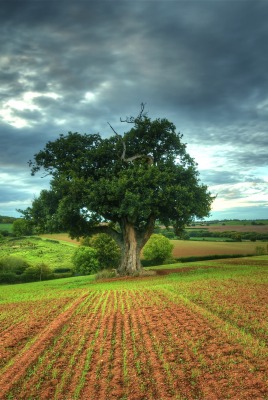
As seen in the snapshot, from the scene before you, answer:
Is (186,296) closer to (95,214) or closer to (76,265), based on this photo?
(95,214)

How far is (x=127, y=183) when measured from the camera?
1168 inches

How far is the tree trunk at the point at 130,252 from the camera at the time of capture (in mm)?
33781

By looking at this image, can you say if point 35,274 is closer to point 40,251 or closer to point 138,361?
point 40,251

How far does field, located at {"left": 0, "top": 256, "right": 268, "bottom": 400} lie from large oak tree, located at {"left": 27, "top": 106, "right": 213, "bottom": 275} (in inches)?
556

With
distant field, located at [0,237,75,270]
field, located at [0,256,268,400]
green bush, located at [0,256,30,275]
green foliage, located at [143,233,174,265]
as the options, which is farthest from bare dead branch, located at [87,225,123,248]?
distant field, located at [0,237,75,270]

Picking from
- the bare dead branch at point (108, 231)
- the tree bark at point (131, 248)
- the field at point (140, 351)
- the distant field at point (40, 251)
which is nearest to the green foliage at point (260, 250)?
the tree bark at point (131, 248)

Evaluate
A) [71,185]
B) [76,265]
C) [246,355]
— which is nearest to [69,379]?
[246,355]

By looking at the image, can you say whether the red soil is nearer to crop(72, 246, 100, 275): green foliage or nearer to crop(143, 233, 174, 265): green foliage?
crop(72, 246, 100, 275): green foliage

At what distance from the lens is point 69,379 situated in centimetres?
805

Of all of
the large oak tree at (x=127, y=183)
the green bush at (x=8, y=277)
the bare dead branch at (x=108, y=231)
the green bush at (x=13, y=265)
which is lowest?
Answer: the green bush at (x=8, y=277)

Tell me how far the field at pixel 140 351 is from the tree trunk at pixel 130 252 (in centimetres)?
1693

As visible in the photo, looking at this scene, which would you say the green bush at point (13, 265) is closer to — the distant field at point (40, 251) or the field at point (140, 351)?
the distant field at point (40, 251)

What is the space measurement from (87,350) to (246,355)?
4.60m

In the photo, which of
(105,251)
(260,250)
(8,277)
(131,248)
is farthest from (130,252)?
(260,250)
